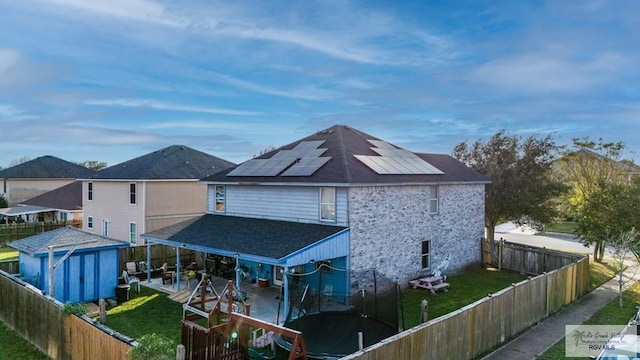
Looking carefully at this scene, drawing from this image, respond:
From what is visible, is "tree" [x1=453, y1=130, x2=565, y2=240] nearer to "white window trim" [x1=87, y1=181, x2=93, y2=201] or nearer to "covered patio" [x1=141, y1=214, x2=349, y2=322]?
"covered patio" [x1=141, y1=214, x2=349, y2=322]

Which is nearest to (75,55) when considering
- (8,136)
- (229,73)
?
(229,73)

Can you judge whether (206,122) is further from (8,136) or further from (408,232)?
(8,136)

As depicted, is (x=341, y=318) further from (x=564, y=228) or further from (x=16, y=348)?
(x=564, y=228)

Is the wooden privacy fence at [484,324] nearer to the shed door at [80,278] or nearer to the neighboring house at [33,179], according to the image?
the shed door at [80,278]

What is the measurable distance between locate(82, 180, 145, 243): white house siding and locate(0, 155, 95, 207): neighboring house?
17.7m

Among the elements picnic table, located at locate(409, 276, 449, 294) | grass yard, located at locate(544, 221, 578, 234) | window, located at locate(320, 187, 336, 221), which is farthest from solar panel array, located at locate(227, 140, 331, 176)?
grass yard, located at locate(544, 221, 578, 234)

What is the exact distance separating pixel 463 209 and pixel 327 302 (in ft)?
40.2

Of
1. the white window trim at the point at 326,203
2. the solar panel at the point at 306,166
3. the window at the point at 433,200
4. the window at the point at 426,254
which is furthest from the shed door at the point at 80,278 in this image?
the window at the point at 433,200

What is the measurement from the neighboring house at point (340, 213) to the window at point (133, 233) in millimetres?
6537

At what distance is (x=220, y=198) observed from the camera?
21.0 m

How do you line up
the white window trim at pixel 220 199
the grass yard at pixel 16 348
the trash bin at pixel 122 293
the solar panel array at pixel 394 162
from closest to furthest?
the grass yard at pixel 16 348 < the trash bin at pixel 122 293 < the solar panel array at pixel 394 162 < the white window trim at pixel 220 199

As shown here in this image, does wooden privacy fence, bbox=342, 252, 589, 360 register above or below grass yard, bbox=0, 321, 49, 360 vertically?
above

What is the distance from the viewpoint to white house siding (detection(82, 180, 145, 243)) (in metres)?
24.8

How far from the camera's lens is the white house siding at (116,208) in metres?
24.8
